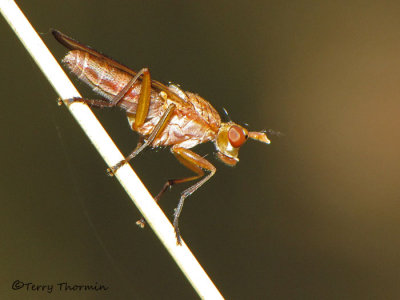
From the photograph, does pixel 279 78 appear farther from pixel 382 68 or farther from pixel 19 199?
pixel 19 199

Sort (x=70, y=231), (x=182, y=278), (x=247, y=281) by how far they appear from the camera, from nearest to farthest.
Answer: (x=70, y=231) < (x=182, y=278) < (x=247, y=281)

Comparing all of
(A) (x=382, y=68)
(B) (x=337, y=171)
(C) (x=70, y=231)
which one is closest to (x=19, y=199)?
(C) (x=70, y=231)

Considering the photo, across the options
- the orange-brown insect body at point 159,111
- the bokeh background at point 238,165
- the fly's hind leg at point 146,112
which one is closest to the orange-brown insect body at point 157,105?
the orange-brown insect body at point 159,111

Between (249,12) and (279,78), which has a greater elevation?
(249,12)

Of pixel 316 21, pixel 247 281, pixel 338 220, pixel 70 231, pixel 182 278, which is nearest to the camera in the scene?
pixel 70 231

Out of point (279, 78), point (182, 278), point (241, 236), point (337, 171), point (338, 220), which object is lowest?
point (182, 278)

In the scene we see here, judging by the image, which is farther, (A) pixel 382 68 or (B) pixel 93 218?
(A) pixel 382 68

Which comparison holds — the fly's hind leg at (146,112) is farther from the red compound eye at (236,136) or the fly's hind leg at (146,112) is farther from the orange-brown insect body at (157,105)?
the red compound eye at (236,136)

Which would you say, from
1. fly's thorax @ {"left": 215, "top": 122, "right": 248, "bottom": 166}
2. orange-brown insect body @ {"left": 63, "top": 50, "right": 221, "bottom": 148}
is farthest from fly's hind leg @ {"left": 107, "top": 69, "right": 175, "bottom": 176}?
fly's thorax @ {"left": 215, "top": 122, "right": 248, "bottom": 166}
